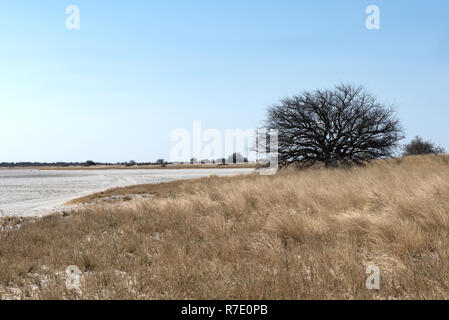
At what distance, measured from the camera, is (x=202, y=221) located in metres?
8.11

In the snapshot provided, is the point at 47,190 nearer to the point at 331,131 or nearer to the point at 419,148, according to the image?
the point at 331,131

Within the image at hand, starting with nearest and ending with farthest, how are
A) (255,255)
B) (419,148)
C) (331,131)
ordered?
(255,255), (331,131), (419,148)

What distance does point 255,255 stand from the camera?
495cm

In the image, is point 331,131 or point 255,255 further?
point 331,131

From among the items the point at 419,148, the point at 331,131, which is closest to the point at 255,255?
the point at 331,131

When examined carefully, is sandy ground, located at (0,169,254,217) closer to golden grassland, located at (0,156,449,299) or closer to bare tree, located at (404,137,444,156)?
golden grassland, located at (0,156,449,299)

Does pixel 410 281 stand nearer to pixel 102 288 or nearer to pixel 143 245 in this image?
pixel 102 288

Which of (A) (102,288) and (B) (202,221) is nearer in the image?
(A) (102,288)

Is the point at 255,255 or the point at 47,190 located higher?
the point at 255,255

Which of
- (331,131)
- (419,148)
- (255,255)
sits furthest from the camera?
(419,148)

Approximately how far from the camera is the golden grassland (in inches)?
142

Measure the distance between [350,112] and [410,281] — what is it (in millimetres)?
21558

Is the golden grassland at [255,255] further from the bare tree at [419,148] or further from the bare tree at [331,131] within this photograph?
the bare tree at [419,148]
